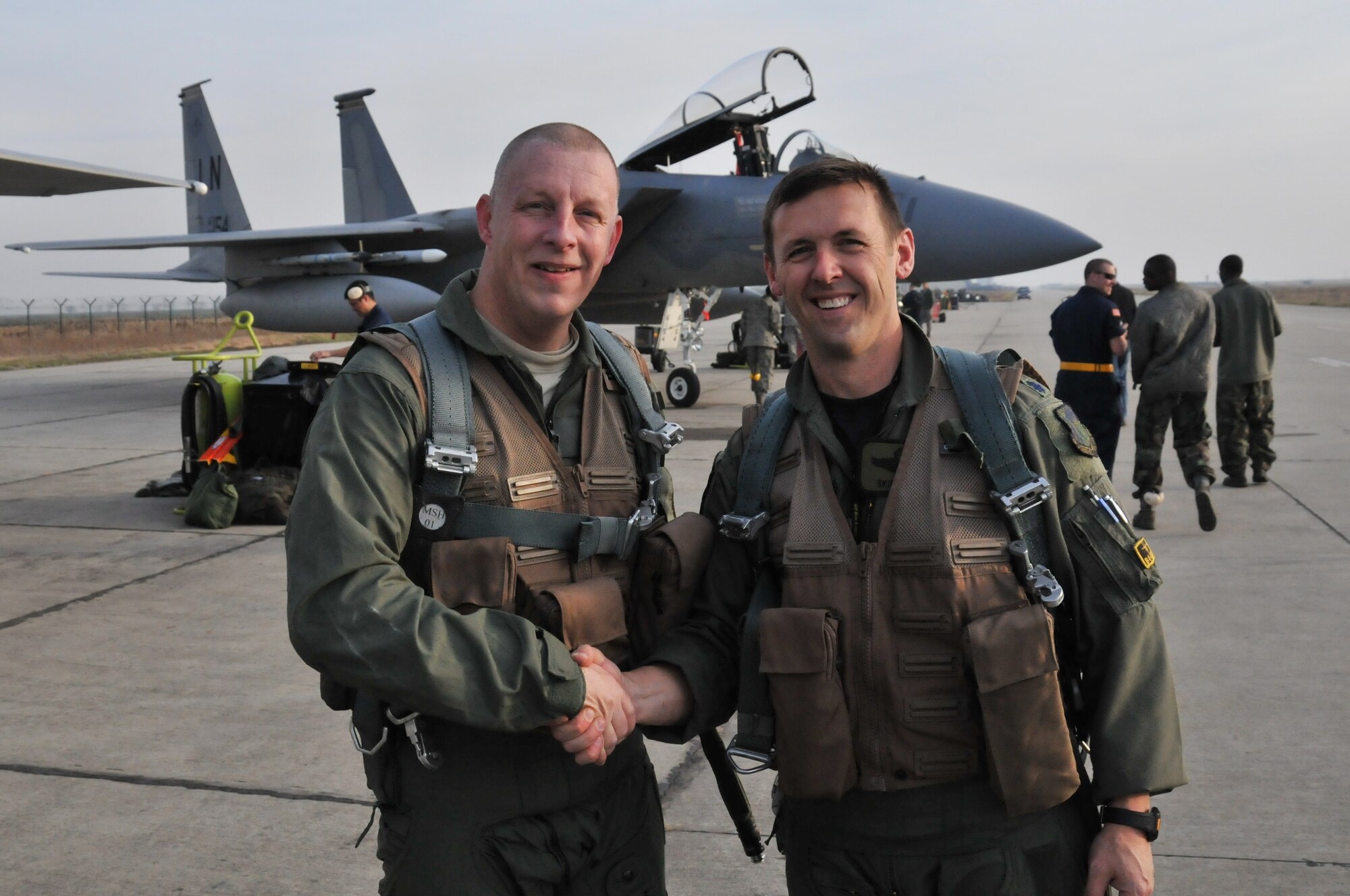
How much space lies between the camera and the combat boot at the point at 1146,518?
767 cm

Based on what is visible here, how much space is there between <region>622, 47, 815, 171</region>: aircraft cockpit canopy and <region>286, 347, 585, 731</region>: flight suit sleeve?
10.6 metres

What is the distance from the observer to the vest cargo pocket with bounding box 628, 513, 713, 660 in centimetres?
200

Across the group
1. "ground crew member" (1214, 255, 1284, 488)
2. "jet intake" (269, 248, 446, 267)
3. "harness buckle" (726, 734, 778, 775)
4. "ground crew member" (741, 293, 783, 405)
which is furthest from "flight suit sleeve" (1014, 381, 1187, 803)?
"jet intake" (269, 248, 446, 267)

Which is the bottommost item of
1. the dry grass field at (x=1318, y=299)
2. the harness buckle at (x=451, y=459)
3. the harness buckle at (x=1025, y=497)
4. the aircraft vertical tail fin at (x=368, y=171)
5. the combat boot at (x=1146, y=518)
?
the combat boot at (x=1146, y=518)

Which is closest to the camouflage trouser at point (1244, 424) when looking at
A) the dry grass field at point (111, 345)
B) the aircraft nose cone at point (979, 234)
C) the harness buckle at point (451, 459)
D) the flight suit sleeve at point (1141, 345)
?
the flight suit sleeve at point (1141, 345)

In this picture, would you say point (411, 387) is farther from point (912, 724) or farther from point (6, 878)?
point (6, 878)

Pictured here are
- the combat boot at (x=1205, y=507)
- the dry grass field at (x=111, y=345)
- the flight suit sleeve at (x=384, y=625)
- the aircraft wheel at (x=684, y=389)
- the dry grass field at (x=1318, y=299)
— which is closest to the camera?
the flight suit sleeve at (x=384, y=625)

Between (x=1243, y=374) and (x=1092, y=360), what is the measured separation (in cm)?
192

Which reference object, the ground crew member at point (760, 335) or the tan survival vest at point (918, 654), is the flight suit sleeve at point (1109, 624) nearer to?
the tan survival vest at point (918, 654)

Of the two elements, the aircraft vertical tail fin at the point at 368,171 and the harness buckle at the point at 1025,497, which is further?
the aircraft vertical tail fin at the point at 368,171

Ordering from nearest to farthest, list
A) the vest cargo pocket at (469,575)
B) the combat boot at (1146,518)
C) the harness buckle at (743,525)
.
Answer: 1. the vest cargo pocket at (469,575)
2. the harness buckle at (743,525)
3. the combat boot at (1146,518)

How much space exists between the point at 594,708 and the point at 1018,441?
0.84 meters

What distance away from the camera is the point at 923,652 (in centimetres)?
186

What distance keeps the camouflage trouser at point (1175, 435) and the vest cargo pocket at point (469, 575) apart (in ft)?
21.5
